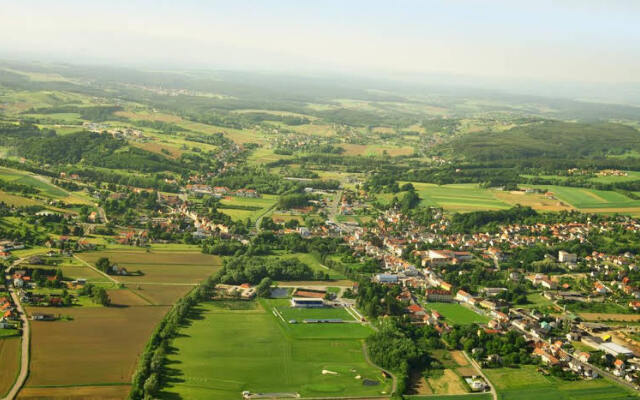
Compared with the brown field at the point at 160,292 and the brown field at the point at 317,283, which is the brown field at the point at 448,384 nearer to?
the brown field at the point at 317,283

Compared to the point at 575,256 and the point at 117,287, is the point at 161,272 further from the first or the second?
the point at 575,256

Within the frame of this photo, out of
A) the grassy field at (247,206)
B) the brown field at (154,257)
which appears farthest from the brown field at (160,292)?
the grassy field at (247,206)

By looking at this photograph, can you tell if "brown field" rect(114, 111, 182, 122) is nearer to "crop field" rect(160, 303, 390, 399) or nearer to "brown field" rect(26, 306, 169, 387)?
"brown field" rect(26, 306, 169, 387)

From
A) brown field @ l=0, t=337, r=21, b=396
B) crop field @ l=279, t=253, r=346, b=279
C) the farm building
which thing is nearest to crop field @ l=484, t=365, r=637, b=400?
the farm building

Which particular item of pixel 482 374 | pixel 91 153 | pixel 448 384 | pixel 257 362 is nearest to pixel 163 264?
pixel 257 362

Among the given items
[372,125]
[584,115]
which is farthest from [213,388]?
[584,115]

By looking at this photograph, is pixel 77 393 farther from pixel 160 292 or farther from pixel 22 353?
pixel 160 292
